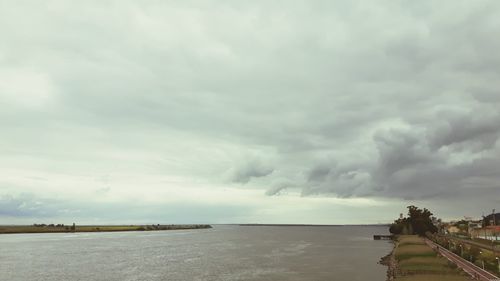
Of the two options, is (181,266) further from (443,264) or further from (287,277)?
(443,264)

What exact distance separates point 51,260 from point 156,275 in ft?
147

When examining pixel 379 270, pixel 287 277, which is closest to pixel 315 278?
pixel 287 277

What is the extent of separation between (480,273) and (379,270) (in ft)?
96.3

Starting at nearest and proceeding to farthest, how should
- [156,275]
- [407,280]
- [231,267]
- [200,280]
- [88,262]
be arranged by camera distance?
1. [407,280]
2. [200,280]
3. [156,275]
4. [231,267]
5. [88,262]

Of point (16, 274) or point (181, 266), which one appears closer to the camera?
point (16, 274)

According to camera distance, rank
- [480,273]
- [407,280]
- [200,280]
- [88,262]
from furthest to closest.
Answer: [88,262]
[200,280]
[480,273]
[407,280]

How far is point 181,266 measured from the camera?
10588cm

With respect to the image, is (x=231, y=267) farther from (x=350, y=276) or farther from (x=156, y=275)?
(x=350, y=276)

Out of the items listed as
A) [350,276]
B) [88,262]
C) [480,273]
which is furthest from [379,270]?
[88,262]

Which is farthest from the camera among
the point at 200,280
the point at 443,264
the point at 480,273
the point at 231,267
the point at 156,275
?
the point at 231,267

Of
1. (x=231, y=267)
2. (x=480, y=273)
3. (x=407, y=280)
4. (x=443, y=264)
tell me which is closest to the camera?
(x=407, y=280)

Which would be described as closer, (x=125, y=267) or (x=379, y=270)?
(x=379, y=270)

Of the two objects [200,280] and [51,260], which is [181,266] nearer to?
[200,280]

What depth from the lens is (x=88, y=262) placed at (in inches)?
4478
